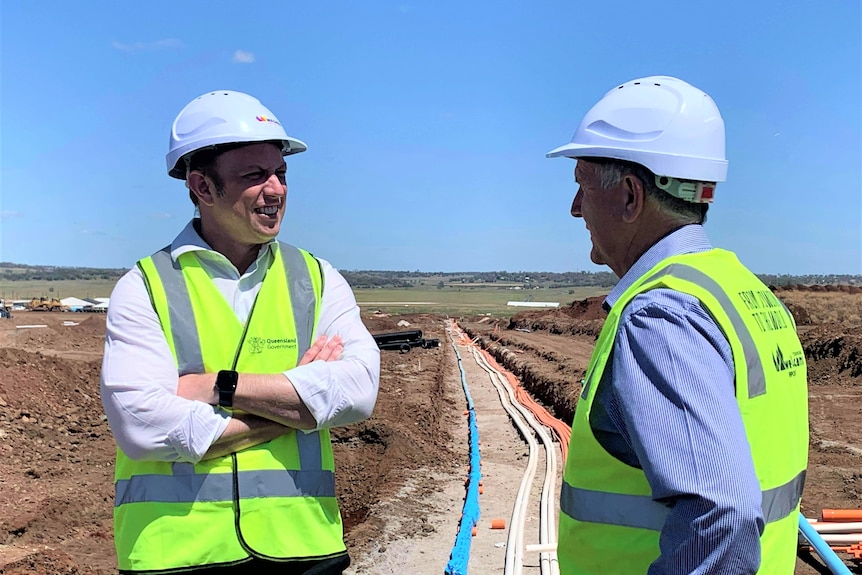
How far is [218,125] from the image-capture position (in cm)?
266

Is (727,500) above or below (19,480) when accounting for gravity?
above

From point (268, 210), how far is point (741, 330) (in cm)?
169

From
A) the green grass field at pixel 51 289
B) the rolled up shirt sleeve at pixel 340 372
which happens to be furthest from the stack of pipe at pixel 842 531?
the green grass field at pixel 51 289

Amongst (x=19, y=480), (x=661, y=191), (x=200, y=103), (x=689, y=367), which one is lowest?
(x=19, y=480)

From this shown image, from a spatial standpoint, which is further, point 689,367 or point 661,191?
point 661,191

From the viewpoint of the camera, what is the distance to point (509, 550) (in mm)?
6934

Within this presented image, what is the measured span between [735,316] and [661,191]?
1.29 ft

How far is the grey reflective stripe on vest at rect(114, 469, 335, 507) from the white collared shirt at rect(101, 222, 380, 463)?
72mm

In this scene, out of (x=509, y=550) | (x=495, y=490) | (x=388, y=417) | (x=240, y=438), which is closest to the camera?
(x=240, y=438)

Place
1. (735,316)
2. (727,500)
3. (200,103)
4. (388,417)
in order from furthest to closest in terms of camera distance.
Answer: (388,417), (200,103), (735,316), (727,500)

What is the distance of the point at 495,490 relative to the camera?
31.8 ft

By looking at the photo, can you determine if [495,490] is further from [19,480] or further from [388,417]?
[19,480]

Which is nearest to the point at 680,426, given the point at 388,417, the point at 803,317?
the point at 388,417

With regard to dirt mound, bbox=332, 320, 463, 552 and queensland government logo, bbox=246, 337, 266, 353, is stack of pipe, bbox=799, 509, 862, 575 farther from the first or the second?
queensland government logo, bbox=246, 337, 266, 353
